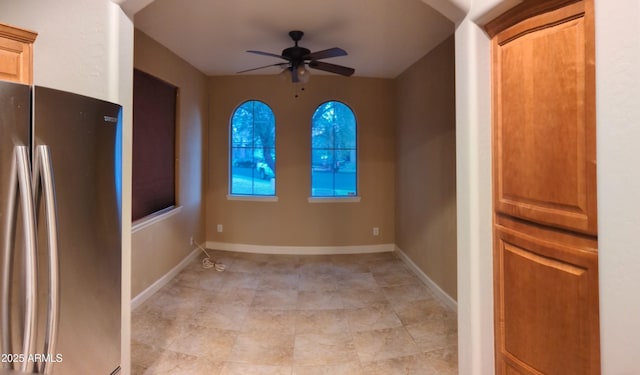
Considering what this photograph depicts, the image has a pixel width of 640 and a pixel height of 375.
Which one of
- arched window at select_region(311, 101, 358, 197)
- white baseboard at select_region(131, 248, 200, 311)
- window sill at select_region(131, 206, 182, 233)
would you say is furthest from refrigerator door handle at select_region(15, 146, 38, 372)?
arched window at select_region(311, 101, 358, 197)

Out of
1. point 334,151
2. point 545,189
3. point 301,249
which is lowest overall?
point 301,249

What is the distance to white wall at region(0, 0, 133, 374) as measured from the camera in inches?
56.1

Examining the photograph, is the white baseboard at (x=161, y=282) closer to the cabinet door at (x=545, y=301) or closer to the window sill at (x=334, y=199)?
the window sill at (x=334, y=199)

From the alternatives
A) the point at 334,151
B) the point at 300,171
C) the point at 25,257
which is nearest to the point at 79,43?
the point at 25,257

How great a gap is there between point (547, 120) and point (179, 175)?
3.77 m

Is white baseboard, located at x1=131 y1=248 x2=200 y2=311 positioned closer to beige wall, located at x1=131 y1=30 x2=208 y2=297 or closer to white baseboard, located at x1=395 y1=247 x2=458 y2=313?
beige wall, located at x1=131 y1=30 x2=208 y2=297

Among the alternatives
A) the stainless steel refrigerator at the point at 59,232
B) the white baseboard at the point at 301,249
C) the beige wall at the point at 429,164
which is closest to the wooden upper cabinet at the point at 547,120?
the beige wall at the point at 429,164

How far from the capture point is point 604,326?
91cm

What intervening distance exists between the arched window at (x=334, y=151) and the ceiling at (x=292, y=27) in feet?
3.16

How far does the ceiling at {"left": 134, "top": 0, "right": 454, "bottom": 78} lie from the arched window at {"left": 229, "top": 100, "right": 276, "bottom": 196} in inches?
38.2

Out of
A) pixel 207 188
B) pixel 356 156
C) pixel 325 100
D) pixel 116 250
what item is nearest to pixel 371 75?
pixel 325 100

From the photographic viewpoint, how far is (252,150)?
4.69 m

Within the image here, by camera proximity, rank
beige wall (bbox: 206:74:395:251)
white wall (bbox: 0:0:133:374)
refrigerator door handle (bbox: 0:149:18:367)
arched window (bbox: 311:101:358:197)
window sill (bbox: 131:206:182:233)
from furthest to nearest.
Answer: arched window (bbox: 311:101:358:197)
beige wall (bbox: 206:74:395:251)
window sill (bbox: 131:206:182:233)
white wall (bbox: 0:0:133:374)
refrigerator door handle (bbox: 0:149:18:367)

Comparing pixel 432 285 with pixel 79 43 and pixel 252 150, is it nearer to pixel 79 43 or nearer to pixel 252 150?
pixel 252 150
